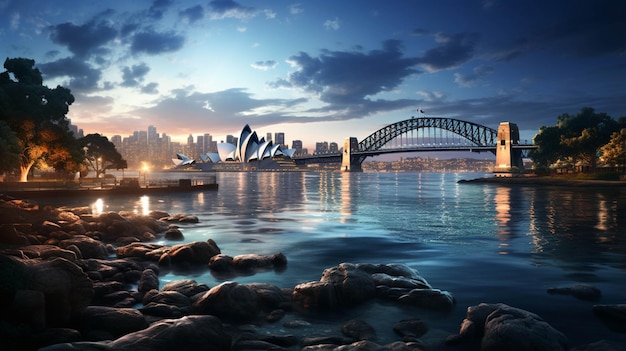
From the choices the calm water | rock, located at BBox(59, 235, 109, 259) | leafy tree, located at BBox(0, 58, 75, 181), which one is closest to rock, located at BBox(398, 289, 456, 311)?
the calm water

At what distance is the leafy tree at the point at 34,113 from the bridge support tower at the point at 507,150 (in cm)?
13959

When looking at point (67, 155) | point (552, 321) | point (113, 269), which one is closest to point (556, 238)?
point (552, 321)

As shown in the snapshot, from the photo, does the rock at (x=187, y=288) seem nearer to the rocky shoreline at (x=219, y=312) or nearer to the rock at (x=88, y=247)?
the rocky shoreline at (x=219, y=312)

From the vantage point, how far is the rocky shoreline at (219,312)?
7.87 metres

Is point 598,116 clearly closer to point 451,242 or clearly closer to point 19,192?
point 451,242

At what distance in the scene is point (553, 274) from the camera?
47.4 ft

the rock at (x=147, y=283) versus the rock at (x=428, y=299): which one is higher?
the rock at (x=147, y=283)

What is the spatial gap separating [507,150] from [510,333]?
16622cm

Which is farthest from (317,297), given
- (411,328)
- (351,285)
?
(411,328)

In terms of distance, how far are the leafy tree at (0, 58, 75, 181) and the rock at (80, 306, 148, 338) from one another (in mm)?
47232

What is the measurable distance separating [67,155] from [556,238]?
2142 inches

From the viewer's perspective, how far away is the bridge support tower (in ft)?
523

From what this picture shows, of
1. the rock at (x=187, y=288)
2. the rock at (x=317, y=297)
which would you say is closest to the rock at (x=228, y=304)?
the rock at (x=187, y=288)

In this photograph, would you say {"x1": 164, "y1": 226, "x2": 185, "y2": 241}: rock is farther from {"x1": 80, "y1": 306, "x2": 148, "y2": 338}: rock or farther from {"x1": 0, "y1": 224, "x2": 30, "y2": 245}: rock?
{"x1": 80, "y1": 306, "x2": 148, "y2": 338}: rock
